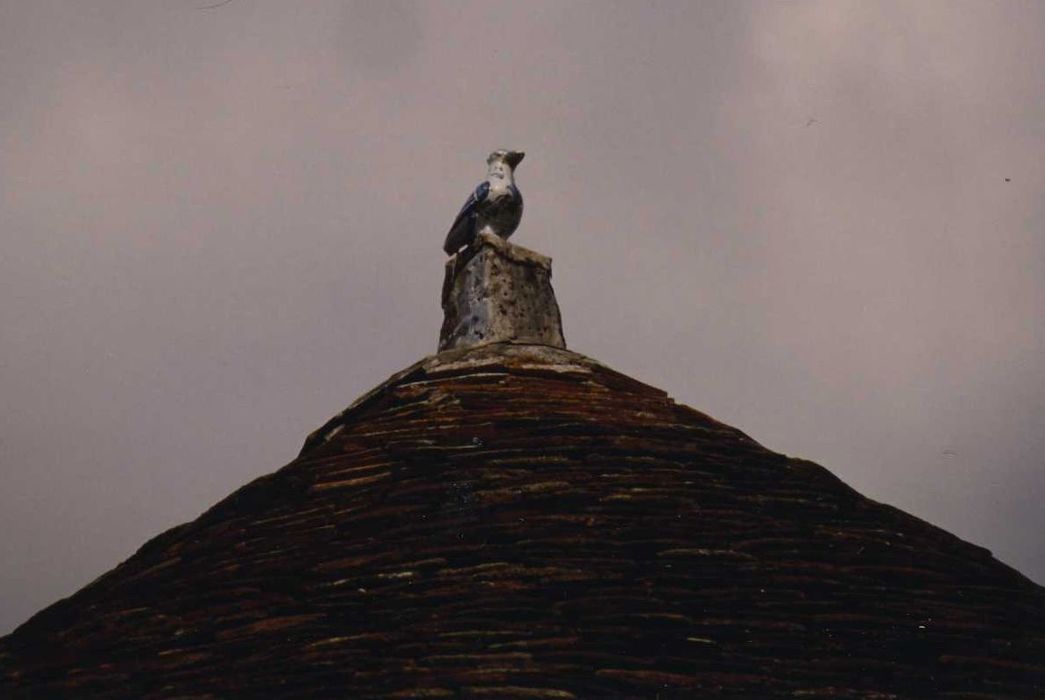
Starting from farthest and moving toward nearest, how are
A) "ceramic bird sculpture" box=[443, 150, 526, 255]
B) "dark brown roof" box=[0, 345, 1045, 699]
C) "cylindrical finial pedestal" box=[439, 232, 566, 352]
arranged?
"ceramic bird sculpture" box=[443, 150, 526, 255] < "cylindrical finial pedestal" box=[439, 232, 566, 352] < "dark brown roof" box=[0, 345, 1045, 699]

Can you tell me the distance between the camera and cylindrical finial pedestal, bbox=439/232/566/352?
7062 mm

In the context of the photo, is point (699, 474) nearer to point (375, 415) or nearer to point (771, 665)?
point (771, 665)

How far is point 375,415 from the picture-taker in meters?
5.91

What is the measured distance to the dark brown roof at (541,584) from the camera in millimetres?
4273

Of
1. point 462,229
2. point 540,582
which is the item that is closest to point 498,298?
point 462,229

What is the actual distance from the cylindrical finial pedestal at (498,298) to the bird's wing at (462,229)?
0.94 ft

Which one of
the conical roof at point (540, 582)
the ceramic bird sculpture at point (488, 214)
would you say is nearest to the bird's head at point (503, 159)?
the ceramic bird sculpture at point (488, 214)

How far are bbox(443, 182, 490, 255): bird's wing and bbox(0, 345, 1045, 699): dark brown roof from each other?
2338mm

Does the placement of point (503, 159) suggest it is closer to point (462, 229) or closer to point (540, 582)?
point (462, 229)

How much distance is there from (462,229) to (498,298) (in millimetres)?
993

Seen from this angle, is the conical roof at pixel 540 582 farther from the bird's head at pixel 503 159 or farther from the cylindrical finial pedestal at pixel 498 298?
the bird's head at pixel 503 159

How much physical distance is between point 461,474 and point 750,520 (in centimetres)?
130

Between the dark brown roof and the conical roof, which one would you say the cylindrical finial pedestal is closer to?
the conical roof

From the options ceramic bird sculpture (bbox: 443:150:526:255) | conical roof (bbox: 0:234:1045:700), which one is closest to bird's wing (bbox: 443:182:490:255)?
ceramic bird sculpture (bbox: 443:150:526:255)
